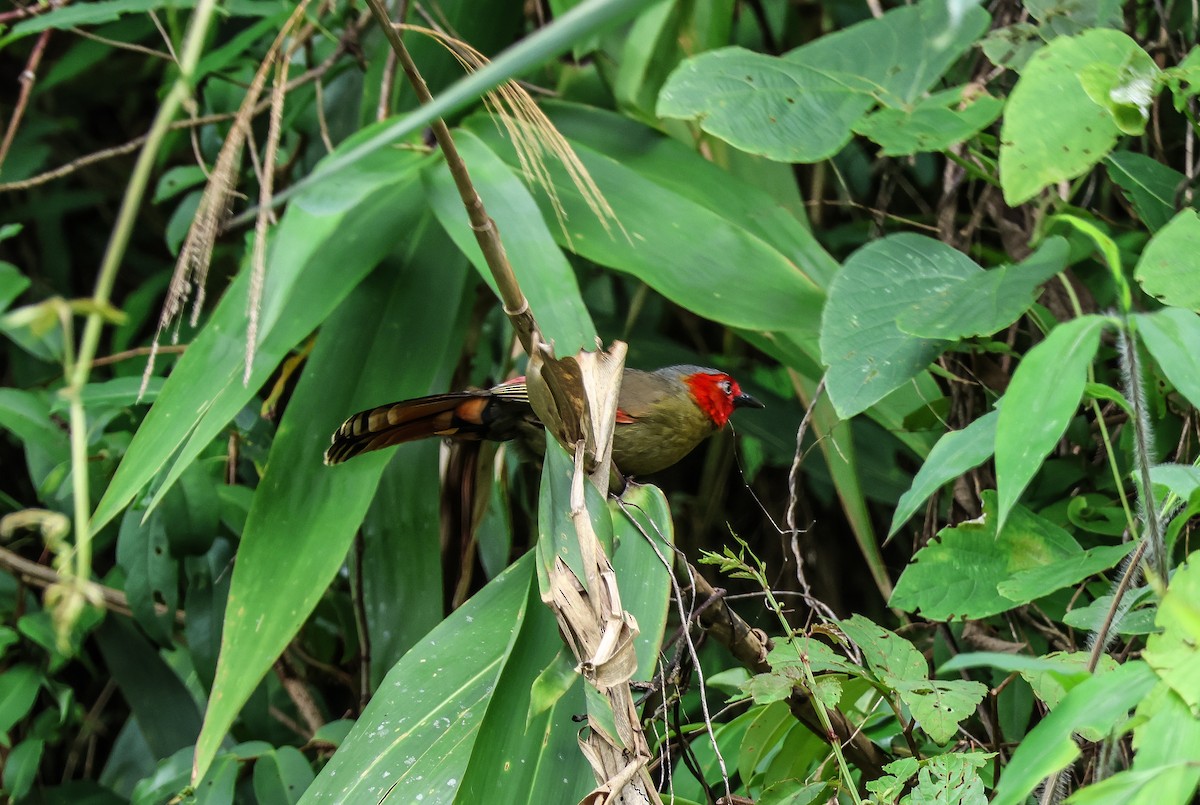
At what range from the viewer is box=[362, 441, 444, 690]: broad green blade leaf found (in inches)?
87.3

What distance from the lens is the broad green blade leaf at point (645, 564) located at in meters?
1.41

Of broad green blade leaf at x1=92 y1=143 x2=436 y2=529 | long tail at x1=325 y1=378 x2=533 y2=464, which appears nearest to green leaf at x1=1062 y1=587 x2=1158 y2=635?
long tail at x1=325 y1=378 x2=533 y2=464

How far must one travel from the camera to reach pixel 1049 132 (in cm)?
Answer: 157

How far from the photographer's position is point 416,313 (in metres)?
2.29

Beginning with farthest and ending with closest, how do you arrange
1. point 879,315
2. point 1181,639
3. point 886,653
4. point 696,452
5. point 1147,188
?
point 696,452, point 1147,188, point 879,315, point 886,653, point 1181,639

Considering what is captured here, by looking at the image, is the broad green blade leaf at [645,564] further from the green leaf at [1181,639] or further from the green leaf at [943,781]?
the green leaf at [1181,639]

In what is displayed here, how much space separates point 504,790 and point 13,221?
330 cm

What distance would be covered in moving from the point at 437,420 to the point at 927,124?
109cm

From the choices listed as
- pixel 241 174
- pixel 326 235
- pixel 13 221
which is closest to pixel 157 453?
pixel 326 235

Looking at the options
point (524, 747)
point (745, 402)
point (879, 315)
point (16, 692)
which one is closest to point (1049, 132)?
point (879, 315)

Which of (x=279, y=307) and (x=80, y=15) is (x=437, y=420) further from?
(x=80, y=15)

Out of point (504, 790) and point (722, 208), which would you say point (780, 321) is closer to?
point (722, 208)

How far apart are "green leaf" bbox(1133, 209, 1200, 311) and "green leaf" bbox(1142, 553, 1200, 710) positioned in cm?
54

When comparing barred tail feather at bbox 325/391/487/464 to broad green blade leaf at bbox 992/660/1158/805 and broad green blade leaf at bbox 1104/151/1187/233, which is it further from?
broad green blade leaf at bbox 992/660/1158/805
